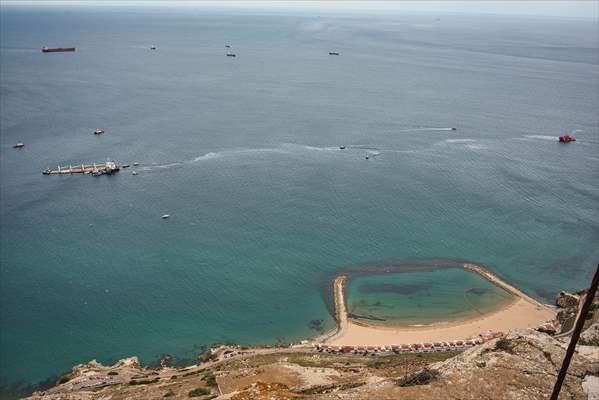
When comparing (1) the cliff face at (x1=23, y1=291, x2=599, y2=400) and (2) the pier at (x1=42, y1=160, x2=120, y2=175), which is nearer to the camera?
A: (1) the cliff face at (x1=23, y1=291, x2=599, y2=400)

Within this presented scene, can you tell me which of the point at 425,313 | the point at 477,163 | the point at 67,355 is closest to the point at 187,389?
the point at 67,355

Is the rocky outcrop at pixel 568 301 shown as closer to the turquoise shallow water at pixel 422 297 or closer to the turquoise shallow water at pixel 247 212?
the turquoise shallow water at pixel 422 297

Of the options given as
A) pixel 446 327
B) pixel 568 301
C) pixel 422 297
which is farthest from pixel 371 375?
pixel 568 301

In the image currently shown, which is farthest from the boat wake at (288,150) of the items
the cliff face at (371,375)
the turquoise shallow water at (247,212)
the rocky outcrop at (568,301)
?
the cliff face at (371,375)

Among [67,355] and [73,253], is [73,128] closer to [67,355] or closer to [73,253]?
[73,253]

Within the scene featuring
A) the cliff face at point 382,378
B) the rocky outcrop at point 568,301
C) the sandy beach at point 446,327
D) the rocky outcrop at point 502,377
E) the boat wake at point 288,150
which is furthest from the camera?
the boat wake at point 288,150

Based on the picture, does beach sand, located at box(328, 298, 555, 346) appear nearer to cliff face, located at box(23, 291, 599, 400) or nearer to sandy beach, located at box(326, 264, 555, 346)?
sandy beach, located at box(326, 264, 555, 346)

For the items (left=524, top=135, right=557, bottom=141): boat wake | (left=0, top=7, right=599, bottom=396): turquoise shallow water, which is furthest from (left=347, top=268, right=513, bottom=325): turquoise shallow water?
(left=524, top=135, right=557, bottom=141): boat wake
